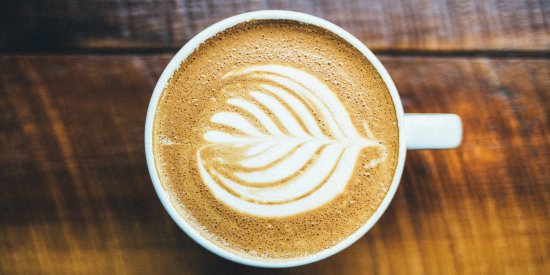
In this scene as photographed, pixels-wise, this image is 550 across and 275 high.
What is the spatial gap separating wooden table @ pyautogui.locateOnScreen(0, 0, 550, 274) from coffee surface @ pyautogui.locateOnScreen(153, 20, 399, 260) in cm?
19

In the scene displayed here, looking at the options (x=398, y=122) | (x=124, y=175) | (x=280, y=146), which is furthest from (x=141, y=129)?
(x=398, y=122)

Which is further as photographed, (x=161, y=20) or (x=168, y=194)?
(x=161, y=20)

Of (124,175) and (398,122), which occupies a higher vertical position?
(398,122)

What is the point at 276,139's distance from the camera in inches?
34.6

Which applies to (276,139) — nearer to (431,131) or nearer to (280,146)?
(280,146)

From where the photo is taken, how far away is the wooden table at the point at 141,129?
1054 millimetres

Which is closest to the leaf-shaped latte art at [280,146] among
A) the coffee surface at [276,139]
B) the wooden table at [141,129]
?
the coffee surface at [276,139]

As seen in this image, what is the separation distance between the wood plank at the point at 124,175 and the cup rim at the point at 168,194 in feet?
0.65

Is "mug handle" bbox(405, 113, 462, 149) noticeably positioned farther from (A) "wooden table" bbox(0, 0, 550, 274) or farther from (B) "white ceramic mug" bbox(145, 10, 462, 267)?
(A) "wooden table" bbox(0, 0, 550, 274)

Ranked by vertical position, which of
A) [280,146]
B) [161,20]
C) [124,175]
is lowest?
[124,175]

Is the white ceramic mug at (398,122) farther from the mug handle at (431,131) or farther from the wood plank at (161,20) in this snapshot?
the wood plank at (161,20)

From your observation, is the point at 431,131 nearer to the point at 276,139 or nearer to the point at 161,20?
the point at 276,139

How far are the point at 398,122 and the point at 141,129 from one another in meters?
0.49

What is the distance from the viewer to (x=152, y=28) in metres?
1.06
